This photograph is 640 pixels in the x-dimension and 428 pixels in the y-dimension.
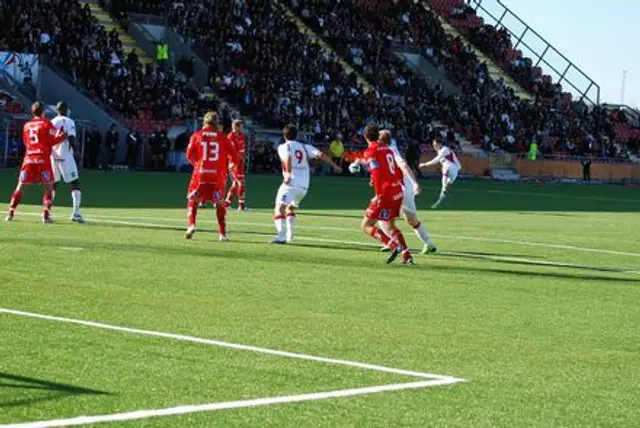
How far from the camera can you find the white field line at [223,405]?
7.39 metres

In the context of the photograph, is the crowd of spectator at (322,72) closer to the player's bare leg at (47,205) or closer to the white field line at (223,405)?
the player's bare leg at (47,205)

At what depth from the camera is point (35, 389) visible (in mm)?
8297

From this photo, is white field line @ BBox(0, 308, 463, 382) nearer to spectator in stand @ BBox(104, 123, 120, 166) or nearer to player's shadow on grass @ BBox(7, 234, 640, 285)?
player's shadow on grass @ BBox(7, 234, 640, 285)

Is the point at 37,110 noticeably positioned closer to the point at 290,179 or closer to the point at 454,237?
the point at 290,179

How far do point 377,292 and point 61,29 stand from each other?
40768mm

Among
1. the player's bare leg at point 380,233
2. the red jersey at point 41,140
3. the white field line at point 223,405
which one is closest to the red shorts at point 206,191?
the player's bare leg at point 380,233

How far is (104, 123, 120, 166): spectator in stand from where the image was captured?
51469 millimetres

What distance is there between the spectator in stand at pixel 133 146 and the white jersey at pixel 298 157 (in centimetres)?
2994

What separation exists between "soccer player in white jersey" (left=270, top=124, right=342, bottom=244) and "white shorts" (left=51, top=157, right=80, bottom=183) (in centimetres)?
466

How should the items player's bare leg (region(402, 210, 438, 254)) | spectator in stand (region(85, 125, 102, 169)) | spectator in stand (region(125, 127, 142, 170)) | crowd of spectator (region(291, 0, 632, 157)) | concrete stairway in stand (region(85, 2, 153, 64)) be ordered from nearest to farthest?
1. player's bare leg (region(402, 210, 438, 254))
2. spectator in stand (region(85, 125, 102, 169))
3. spectator in stand (region(125, 127, 142, 170))
4. concrete stairway in stand (region(85, 2, 153, 64))
5. crowd of spectator (region(291, 0, 632, 157))

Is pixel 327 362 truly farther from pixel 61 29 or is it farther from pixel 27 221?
pixel 61 29

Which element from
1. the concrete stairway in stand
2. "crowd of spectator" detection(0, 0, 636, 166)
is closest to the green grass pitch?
"crowd of spectator" detection(0, 0, 636, 166)

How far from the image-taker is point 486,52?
82812 millimetres

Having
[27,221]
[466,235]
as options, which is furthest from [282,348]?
[466,235]
